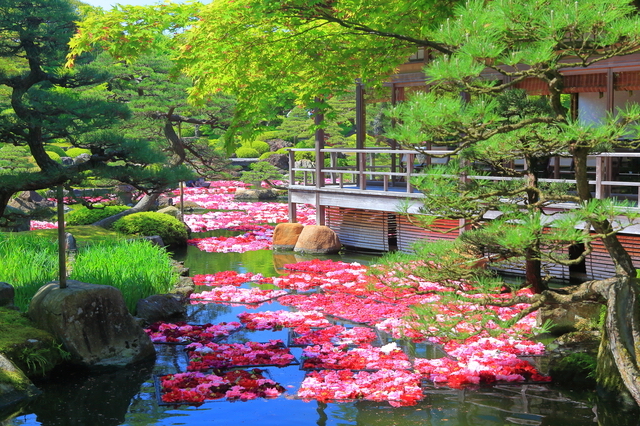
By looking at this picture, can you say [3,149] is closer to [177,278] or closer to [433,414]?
[177,278]

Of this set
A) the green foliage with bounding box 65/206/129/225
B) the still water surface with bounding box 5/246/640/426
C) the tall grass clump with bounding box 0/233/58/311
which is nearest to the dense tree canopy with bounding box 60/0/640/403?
the still water surface with bounding box 5/246/640/426

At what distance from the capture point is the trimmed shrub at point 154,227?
55.8 ft

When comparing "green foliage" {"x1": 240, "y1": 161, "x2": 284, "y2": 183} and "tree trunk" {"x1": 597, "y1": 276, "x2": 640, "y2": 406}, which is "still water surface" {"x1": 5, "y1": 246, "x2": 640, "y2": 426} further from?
"green foliage" {"x1": 240, "y1": 161, "x2": 284, "y2": 183}

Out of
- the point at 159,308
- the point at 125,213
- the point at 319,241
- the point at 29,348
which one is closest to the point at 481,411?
the point at 29,348

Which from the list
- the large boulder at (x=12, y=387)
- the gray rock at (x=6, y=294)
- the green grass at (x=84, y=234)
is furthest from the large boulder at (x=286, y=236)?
the large boulder at (x=12, y=387)

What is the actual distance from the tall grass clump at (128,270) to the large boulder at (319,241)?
4.68 m

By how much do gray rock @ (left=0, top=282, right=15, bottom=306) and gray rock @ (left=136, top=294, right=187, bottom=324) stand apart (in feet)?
5.76

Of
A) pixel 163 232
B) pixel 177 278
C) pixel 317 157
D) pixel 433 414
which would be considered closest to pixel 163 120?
pixel 163 232

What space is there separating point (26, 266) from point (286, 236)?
26.4 ft

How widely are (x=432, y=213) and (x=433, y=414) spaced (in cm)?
194

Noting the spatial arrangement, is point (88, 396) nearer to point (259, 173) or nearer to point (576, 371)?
point (576, 371)

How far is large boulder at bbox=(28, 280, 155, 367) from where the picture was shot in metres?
8.20

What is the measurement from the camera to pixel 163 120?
19906 millimetres

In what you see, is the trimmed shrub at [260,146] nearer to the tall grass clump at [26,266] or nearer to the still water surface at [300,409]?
the tall grass clump at [26,266]
